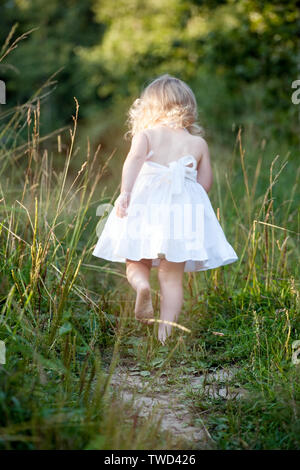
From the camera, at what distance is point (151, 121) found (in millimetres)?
2705

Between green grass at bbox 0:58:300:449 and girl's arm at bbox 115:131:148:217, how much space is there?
159 millimetres

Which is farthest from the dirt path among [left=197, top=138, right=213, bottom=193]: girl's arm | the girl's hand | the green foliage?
the green foliage

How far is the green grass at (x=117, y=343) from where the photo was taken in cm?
150

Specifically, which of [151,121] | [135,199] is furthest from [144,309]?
[151,121]

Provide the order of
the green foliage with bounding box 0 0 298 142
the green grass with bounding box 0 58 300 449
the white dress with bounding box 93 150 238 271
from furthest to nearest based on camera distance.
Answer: the green foliage with bounding box 0 0 298 142 < the white dress with bounding box 93 150 238 271 < the green grass with bounding box 0 58 300 449

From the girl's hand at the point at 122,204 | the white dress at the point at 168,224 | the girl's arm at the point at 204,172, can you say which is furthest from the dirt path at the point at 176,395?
the girl's arm at the point at 204,172

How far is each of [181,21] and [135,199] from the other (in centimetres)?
416

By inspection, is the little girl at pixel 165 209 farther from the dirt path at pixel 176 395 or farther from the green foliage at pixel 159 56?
the green foliage at pixel 159 56

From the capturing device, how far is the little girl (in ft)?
8.04

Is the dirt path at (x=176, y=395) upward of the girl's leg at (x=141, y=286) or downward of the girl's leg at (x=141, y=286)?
downward

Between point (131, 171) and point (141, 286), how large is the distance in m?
0.61

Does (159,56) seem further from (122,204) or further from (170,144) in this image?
(122,204)

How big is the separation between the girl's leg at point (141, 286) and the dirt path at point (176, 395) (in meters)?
0.28

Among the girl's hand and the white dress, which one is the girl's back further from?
the girl's hand
